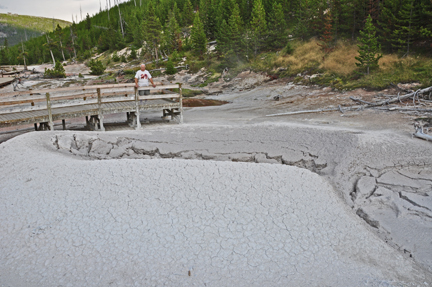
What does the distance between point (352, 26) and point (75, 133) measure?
28752 mm

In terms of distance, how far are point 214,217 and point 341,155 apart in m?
4.62

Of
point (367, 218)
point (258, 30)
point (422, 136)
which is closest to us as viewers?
point (367, 218)

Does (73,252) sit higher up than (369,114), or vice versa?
(369,114)

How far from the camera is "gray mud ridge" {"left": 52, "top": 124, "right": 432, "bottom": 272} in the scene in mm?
6359

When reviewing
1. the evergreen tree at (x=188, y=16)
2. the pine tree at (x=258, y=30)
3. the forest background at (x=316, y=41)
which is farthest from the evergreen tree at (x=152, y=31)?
the pine tree at (x=258, y=30)

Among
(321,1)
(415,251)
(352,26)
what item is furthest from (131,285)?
(321,1)

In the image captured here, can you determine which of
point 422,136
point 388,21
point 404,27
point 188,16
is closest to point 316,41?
point 388,21

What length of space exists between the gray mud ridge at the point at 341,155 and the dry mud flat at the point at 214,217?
41mm

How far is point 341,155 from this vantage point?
871cm

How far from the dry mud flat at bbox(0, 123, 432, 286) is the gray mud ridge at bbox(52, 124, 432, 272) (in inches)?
1.6

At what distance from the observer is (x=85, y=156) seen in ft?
29.0

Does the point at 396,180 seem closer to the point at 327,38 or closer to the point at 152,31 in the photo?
the point at 327,38

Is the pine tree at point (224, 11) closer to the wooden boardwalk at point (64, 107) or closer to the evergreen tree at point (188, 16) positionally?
the evergreen tree at point (188, 16)

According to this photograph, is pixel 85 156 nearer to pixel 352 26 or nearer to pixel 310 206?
pixel 310 206
